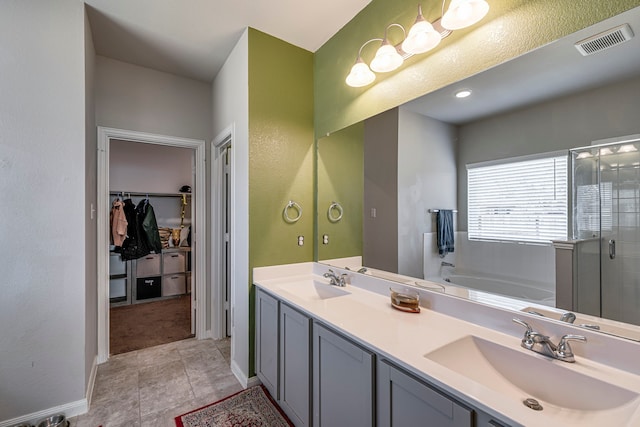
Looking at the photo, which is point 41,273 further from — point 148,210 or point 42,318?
point 148,210

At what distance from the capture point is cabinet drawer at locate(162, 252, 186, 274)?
4512 mm

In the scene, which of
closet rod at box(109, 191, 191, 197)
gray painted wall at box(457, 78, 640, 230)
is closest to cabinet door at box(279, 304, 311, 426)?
gray painted wall at box(457, 78, 640, 230)

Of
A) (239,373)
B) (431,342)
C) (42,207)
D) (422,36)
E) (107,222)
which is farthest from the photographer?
(107,222)

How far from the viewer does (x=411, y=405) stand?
951 mm

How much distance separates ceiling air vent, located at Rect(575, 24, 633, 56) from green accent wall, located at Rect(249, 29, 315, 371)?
1809 millimetres

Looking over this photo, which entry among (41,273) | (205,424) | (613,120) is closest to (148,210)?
(41,273)

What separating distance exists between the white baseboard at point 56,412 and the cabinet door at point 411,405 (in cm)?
209

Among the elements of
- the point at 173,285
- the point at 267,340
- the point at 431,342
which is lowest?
the point at 173,285

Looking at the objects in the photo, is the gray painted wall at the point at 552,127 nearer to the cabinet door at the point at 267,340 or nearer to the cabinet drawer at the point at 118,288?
the cabinet door at the point at 267,340

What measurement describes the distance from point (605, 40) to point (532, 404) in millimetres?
1289

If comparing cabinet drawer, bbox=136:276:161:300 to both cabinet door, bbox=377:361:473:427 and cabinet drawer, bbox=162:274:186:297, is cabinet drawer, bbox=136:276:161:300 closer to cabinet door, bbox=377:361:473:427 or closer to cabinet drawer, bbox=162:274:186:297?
cabinet drawer, bbox=162:274:186:297

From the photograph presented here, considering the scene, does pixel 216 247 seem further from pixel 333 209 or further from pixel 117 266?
pixel 117 266

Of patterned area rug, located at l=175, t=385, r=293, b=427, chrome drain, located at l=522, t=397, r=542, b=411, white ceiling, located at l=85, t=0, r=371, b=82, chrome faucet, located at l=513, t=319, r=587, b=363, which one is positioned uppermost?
white ceiling, located at l=85, t=0, r=371, b=82

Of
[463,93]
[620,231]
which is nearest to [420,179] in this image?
[463,93]
